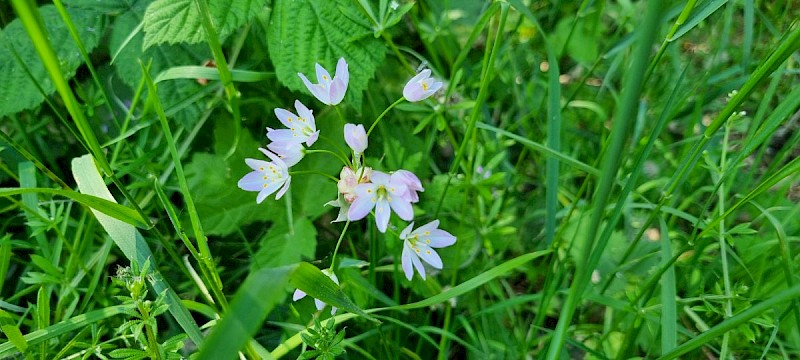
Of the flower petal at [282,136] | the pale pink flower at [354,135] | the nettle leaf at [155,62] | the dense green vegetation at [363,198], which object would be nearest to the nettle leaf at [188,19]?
the dense green vegetation at [363,198]

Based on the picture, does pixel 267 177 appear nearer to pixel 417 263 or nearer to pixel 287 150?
pixel 287 150

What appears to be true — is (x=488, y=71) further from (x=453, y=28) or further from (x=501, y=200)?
(x=453, y=28)

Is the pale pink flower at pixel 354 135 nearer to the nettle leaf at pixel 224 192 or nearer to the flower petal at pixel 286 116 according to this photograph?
the flower petal at pixel 286 116

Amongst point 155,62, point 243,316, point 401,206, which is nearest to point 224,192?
point 155,62

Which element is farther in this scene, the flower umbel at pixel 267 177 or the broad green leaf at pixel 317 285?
the flower umbel at pixel 267 177

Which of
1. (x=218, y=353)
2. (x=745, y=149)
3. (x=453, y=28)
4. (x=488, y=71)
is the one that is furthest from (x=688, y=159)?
(x=453, y=28)

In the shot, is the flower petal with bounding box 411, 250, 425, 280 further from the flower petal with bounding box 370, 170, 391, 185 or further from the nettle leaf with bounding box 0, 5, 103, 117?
the nettle leaf with bounding box 0, 5, 103, 117
